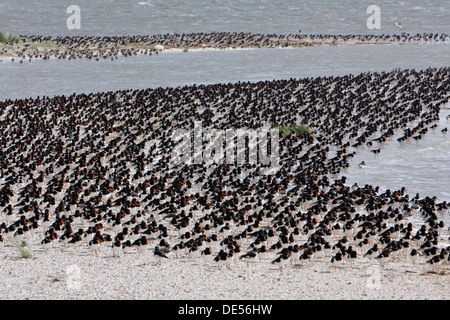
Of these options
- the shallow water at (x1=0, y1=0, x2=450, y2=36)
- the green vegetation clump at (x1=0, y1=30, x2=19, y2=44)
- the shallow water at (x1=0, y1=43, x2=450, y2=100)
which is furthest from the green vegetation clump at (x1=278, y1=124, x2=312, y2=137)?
the shallow water at (x1=0, y1=0, x2=450, y2=36)

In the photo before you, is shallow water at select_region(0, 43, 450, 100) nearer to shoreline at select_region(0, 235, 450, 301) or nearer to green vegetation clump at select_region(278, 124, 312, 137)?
green vegetation clump at select_region(278, 124, 312, 137)

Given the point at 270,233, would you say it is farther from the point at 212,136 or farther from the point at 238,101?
the point at 238,101

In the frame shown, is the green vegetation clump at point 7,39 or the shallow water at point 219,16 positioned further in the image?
the shallow water at point 219,16

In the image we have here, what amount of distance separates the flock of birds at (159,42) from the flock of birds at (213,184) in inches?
1528

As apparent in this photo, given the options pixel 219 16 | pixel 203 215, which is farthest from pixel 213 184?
pixel 219 16

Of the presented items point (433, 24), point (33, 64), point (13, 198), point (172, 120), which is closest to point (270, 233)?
point (13, 198)

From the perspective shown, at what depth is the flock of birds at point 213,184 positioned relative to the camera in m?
22.9

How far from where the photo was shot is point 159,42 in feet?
321

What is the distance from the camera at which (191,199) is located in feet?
93.0

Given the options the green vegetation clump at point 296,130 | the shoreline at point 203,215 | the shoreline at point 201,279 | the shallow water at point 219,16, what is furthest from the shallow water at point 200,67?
the shoreline at point 201,279

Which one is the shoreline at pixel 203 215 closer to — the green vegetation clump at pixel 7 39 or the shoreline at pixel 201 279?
the shoreline at pixel 201 279

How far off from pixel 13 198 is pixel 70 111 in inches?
673

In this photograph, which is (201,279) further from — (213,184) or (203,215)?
(213,184)

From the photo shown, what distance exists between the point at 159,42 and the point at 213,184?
233ft
